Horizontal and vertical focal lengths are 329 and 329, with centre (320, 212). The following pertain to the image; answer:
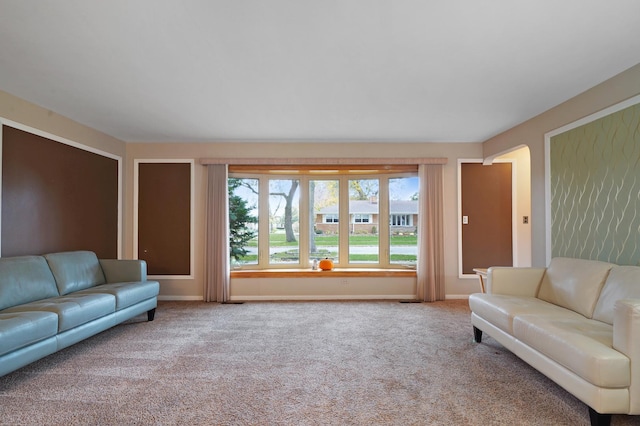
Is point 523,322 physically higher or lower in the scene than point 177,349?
higher

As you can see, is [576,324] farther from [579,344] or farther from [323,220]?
[323,220]

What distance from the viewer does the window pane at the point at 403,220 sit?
5562 millimetres

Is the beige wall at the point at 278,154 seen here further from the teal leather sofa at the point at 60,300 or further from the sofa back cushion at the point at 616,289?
the sofa back cushion at the point at 616,289

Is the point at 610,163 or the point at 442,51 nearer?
the point at 442,51

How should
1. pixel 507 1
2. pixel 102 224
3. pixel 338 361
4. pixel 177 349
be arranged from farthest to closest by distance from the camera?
pixel 102 224 < pixel 177 349 < pixel 338 361 < pixel 507 1

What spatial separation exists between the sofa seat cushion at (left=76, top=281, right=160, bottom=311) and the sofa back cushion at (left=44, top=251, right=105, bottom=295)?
0.13 m

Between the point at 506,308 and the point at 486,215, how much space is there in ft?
9.16

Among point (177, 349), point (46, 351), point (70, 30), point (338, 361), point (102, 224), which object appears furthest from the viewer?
point (102, 224)

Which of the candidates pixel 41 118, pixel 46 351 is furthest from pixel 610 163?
pixel 41 118

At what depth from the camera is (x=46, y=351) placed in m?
2.68

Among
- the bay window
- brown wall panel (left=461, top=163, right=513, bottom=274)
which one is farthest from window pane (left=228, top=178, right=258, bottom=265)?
brown wall panel (left=461, top=163, right=513, bottom=274)

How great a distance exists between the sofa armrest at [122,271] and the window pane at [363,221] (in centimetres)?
322

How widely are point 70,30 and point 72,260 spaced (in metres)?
2.64

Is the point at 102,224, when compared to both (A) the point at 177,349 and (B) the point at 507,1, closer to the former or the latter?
(A) the point at 177,349
